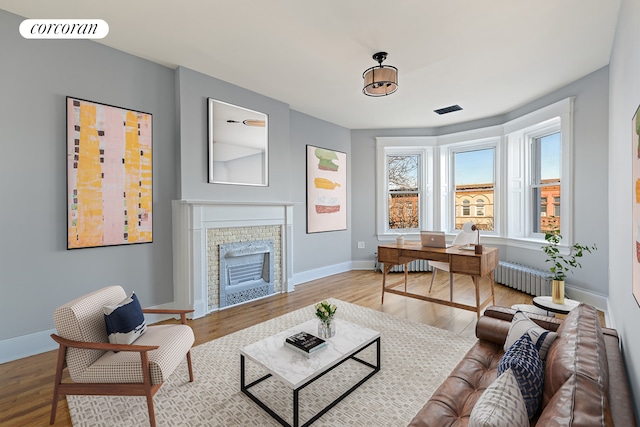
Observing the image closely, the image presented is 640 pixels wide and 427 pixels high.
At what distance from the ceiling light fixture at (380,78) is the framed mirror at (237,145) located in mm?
1759

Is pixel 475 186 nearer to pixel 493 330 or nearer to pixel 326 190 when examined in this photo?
pixel 326 190

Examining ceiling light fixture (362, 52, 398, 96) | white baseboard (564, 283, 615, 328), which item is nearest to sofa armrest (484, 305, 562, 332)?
white baseboard (564, 283, 615, 328)

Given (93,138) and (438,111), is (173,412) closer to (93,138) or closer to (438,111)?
(93,138)

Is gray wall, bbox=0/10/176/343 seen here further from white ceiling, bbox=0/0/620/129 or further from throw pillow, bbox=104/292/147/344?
throw pillow, bbox=104/292/147/344

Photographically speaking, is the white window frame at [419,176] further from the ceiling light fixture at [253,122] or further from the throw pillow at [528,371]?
the throw pillow at [528,371]

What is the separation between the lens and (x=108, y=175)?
2.93 metres

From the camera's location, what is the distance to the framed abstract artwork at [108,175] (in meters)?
2.74

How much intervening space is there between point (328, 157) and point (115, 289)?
4.04 meters

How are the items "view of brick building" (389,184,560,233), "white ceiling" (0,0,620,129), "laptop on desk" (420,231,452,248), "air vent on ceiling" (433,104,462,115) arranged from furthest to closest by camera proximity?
"air vent on ceiling" (433,104,462,115)
"view of brick building" (389,184,560,233)
"laptop on desk" (420,231,452,248)
"white ceiling" (0,0,620,129)

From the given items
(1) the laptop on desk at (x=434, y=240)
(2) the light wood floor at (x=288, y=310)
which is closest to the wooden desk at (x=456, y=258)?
(1) the laptop on desk at (x=434, y=240)

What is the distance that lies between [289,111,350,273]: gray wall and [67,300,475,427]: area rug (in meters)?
2.34

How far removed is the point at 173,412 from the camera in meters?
1.83

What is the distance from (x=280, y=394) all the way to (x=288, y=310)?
1.62 metres

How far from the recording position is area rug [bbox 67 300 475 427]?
1.78 metres
